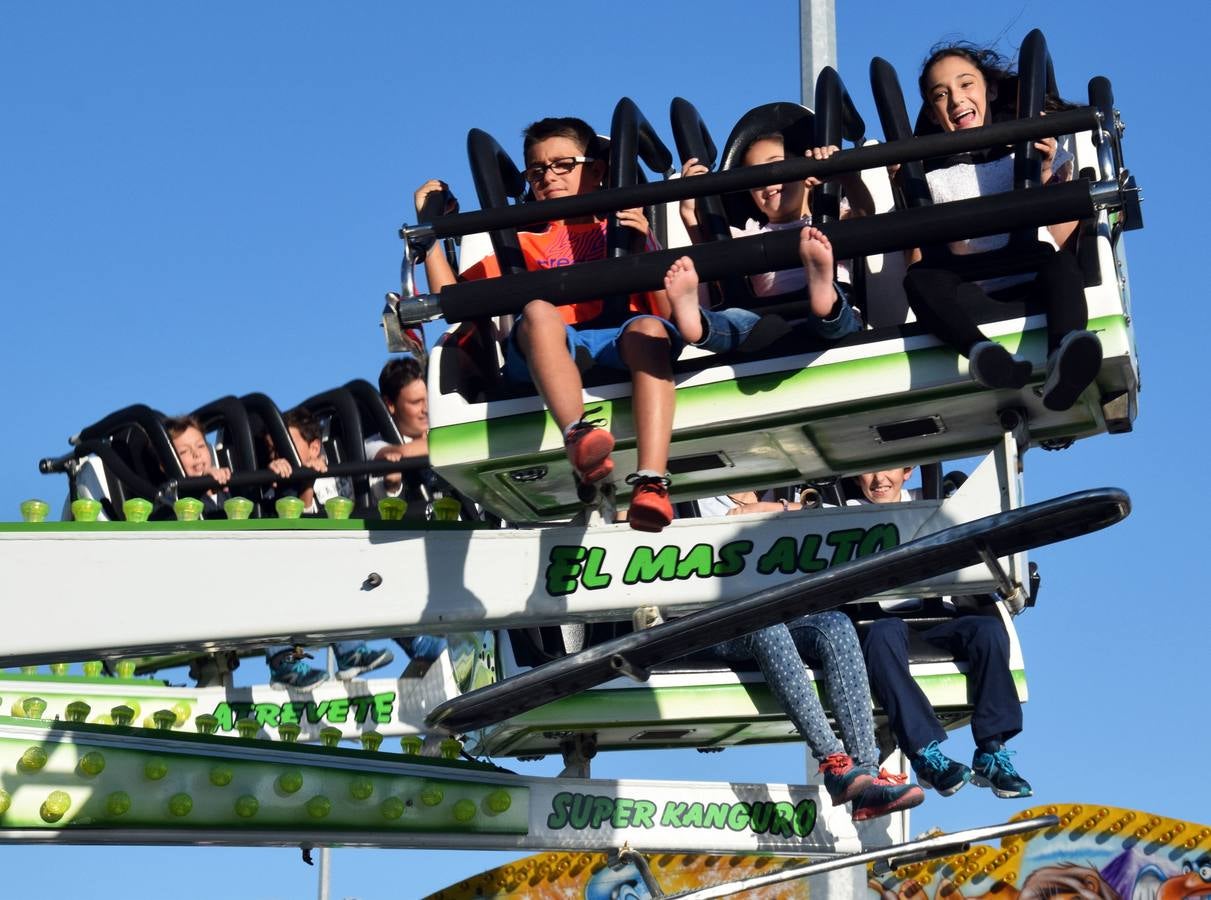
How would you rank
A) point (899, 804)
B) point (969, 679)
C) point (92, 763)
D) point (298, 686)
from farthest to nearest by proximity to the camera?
point (298, 686)
point (969, 679)
point (92, 763)
point (899, 804)

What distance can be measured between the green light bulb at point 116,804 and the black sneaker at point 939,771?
7.72 feet

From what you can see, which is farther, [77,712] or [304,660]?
[304,660]

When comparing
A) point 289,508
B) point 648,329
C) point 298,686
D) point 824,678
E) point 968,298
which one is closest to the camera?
point 968,298

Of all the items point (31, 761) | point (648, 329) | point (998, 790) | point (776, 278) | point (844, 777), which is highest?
point (776, 278)

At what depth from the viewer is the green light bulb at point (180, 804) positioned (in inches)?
236

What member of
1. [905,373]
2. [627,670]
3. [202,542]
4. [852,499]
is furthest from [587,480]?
[852,499]

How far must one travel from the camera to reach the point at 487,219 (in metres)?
5.55

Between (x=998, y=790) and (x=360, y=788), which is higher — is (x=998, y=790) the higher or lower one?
the lower one

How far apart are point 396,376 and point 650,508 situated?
3414 mm

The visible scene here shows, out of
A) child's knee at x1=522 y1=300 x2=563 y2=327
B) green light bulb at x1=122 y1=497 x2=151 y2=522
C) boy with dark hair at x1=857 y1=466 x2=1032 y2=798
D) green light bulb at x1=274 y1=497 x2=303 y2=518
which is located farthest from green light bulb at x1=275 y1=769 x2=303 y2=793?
boy with dark hair at x1=857 y1=466 x2=1032 y2=798

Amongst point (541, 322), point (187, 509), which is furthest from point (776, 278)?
point (187, 509)

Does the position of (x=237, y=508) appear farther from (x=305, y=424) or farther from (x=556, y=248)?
(x=305, y=424)

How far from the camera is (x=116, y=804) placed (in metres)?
5.95

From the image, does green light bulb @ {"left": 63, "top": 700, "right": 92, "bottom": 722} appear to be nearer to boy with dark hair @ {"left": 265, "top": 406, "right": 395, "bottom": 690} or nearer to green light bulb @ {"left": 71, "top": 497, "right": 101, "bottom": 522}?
green light bulb @ {"left": 71, "top": 497, "right": 101, "bottom": 522}
